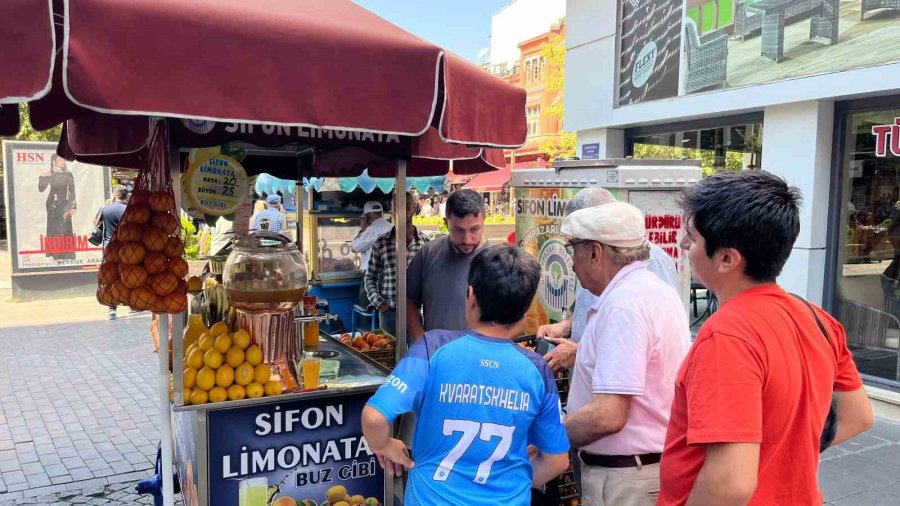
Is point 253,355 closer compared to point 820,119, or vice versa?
point 253,355

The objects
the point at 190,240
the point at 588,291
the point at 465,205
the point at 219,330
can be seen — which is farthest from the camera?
the point at 190,240

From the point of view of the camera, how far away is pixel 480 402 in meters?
1.88

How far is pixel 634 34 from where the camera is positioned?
8.51 meters

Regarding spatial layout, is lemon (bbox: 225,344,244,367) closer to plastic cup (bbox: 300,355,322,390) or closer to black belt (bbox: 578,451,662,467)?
plastic cup (bbox: 300,355,322,390)

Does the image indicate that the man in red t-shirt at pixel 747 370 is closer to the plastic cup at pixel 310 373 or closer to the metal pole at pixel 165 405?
the plastic cup at pixel 310 373

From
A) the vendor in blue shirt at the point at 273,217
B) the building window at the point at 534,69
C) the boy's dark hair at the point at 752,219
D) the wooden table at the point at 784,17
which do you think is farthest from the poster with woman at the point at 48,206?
the building window at the point at 534,69

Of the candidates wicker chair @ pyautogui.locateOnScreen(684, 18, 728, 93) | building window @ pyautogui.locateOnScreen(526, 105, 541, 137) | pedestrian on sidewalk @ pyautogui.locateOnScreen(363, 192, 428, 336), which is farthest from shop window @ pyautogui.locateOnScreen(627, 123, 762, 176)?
building window @ pyautogui.locateOnScreen(526, 105, 541, 137)

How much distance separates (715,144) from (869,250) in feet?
8.15

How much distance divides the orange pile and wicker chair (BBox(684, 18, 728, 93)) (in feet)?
22.1

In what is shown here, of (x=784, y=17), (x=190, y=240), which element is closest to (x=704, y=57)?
(x=784, y=17)

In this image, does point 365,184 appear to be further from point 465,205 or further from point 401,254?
point 401,254

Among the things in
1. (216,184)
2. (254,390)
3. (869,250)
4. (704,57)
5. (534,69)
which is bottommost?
(254,390)

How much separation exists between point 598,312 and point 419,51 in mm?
1169

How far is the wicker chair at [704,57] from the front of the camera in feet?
24.0
